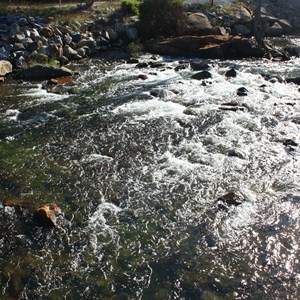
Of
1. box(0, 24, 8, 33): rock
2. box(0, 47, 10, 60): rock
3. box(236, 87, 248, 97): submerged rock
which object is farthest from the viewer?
box(0, 24, 8, 33): rock

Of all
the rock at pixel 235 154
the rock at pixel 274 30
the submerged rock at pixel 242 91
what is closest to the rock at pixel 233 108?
the submerged rock at pixel 242 91

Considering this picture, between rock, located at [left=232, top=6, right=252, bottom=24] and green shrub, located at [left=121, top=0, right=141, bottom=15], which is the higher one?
green shrub, located at [left=121, top=0, right=141, bottom=15]

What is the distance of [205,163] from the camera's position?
10.2 meters

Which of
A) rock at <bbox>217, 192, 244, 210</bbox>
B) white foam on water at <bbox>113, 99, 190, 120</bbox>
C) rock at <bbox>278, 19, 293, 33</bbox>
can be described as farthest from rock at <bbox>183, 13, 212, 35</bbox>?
rock at <bbox>217, 192, 244, 210</bbox>

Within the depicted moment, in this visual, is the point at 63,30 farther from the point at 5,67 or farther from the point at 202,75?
the point at 202,75

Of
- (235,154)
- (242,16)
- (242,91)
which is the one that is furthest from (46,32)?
(235,154)

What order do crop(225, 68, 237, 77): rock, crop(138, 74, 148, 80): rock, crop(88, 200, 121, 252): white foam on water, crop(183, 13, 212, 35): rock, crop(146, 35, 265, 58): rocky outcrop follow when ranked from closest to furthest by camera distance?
crop(88, 200, 121, 252): white foam on water → crop(138, 74, 148, 80): rock → crop(225, 68, 237, 77): rock → crop(146, 35, 265, 58): rocky outcrop → crop(183, 13, 212, 35): rock

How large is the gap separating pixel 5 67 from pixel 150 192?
1121cm

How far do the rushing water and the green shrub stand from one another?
491 inches

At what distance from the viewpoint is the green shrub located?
86.4ft

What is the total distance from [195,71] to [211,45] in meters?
3.91

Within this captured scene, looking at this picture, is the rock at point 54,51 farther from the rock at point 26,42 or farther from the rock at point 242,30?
the rock at point 242,30

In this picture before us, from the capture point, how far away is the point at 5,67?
17250 millimetres

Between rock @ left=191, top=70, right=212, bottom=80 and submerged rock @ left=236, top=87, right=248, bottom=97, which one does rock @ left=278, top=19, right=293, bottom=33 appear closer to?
rock @ left=191, top=70, right=212, bottom=80
